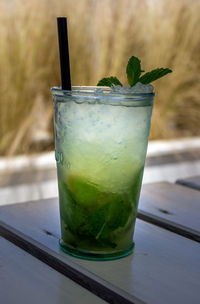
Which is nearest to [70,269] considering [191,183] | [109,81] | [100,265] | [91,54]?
[100,265]

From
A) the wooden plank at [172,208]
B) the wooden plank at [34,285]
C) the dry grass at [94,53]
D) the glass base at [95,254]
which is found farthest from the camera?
the dry grass at [94,53]

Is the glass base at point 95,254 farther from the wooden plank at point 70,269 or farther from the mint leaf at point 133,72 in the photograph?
the mint leaf at point 133,72

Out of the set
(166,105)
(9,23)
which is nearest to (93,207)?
(9,23)

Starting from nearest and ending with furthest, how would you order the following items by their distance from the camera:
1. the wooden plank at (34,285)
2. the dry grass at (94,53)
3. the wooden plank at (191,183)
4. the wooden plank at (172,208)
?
1. the wooden plank at (34,285)
2. the wooden plank at (172,208)
3. the wooden plank at (191,183)
4. the dry grass at (94,53)

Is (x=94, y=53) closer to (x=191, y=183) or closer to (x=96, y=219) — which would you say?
(x=191, y=183)

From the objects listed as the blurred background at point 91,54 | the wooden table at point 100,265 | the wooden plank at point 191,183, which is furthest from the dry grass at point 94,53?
the wooden table at point 100,265

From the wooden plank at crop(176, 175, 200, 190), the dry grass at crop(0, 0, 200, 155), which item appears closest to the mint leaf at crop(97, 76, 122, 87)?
the wooden plank at crop(176, 175, 200, 190)

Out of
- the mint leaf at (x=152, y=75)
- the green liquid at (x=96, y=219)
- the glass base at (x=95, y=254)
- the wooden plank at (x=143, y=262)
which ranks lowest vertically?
the wooden plank at (x=143, y=262)
